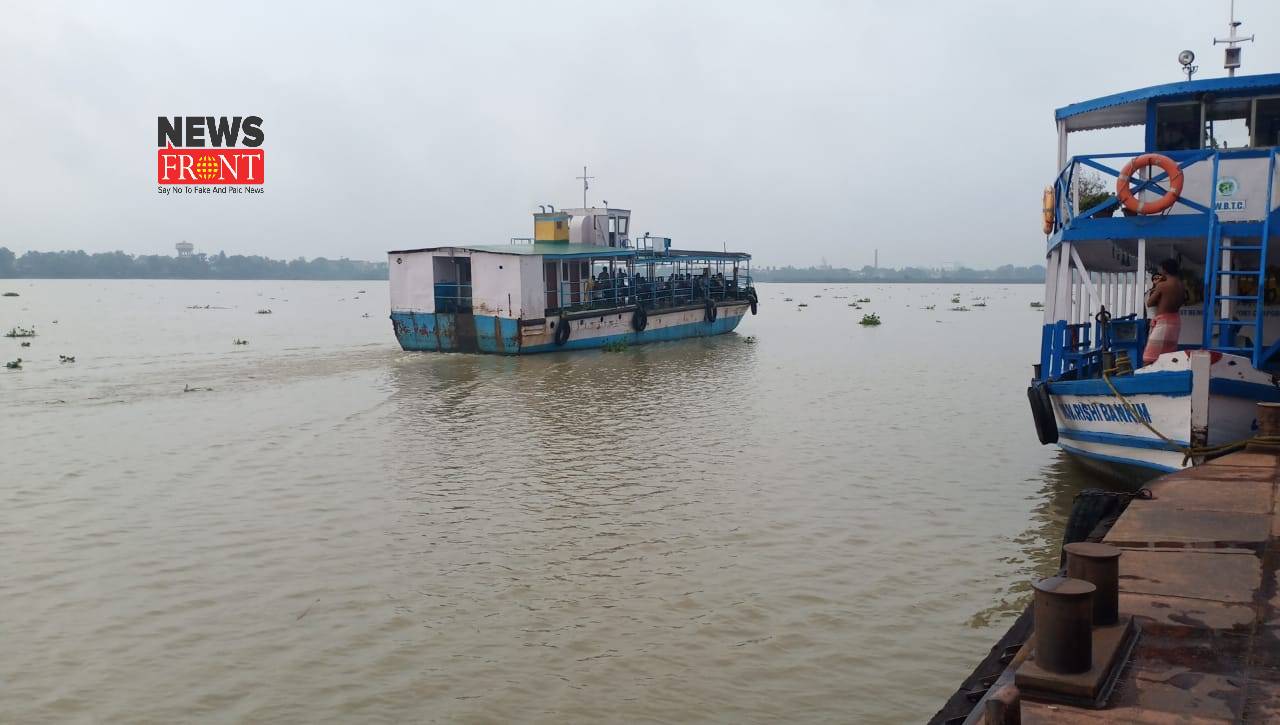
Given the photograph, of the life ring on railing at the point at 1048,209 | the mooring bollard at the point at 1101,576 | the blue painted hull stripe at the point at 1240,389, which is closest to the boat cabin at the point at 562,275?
the life ring on railing at the point at 1048,209

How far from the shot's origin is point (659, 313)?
3384 centimetres

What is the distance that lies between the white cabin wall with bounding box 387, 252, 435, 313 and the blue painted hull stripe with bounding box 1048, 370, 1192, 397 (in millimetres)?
20954

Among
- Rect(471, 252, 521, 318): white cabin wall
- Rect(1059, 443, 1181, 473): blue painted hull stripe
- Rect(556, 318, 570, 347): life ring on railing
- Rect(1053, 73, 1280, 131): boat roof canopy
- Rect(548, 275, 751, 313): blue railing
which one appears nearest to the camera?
Rect(1059, 443, 1181, 473): blue painted hull stripe

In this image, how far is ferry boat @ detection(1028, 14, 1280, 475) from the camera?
8906mm

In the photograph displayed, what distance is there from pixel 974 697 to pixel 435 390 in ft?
59.5

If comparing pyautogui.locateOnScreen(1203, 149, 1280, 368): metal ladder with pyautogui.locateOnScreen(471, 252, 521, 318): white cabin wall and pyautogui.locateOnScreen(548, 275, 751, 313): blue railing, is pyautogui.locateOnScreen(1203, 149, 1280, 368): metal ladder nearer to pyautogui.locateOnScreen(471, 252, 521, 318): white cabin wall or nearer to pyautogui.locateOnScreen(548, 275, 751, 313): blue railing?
pyautogui.locateOnScreen(471, 252, 521, 318): white cabin wall

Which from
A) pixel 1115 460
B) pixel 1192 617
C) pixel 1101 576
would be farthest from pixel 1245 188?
pixel 1101 576

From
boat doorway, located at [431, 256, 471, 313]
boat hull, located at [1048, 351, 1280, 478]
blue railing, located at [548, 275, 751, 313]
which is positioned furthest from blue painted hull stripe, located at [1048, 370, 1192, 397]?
boat doorway, located at [431, 256, 471, 313]

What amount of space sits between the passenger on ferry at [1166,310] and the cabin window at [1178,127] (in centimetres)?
243

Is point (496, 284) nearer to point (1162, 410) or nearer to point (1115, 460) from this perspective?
point (1115, 460)

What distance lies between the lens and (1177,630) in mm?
4199

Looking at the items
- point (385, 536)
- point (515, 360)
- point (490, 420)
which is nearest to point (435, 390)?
point (490, 420)

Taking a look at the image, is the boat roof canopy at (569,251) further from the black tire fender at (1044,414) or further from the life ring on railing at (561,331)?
the black tire fender at (1044,414)

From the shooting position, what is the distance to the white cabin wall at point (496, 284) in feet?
88.2
